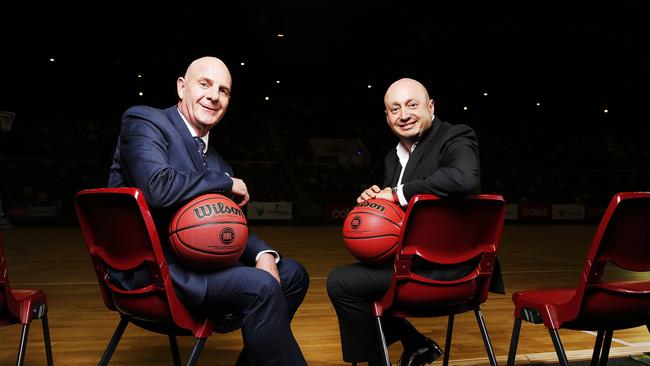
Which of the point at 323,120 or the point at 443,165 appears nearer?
the point at 443,165

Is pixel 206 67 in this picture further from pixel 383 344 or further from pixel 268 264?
pixel 383 344

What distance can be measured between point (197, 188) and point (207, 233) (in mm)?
149

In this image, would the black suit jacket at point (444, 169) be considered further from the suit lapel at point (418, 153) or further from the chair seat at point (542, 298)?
the chair seat at point (542, 298)

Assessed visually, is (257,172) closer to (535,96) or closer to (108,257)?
(535,96)

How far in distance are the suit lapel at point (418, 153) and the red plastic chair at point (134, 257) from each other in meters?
0.95

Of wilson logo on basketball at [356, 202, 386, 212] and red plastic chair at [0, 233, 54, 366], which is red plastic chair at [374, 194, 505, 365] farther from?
red plastic chair at [0, 233, 54, 366]

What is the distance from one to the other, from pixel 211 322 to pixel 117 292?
11.4 inches

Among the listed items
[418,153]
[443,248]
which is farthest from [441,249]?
[418,153]

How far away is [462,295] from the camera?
6.05ft

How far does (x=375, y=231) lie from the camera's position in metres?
1.87

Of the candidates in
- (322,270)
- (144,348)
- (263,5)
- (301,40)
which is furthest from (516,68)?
(144,348)

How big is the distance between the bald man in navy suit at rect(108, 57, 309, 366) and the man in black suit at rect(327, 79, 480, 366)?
0.32 m

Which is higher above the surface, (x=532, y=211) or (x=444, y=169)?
(x=444, y=169)

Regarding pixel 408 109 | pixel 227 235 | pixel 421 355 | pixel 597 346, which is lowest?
pixel 421 355
